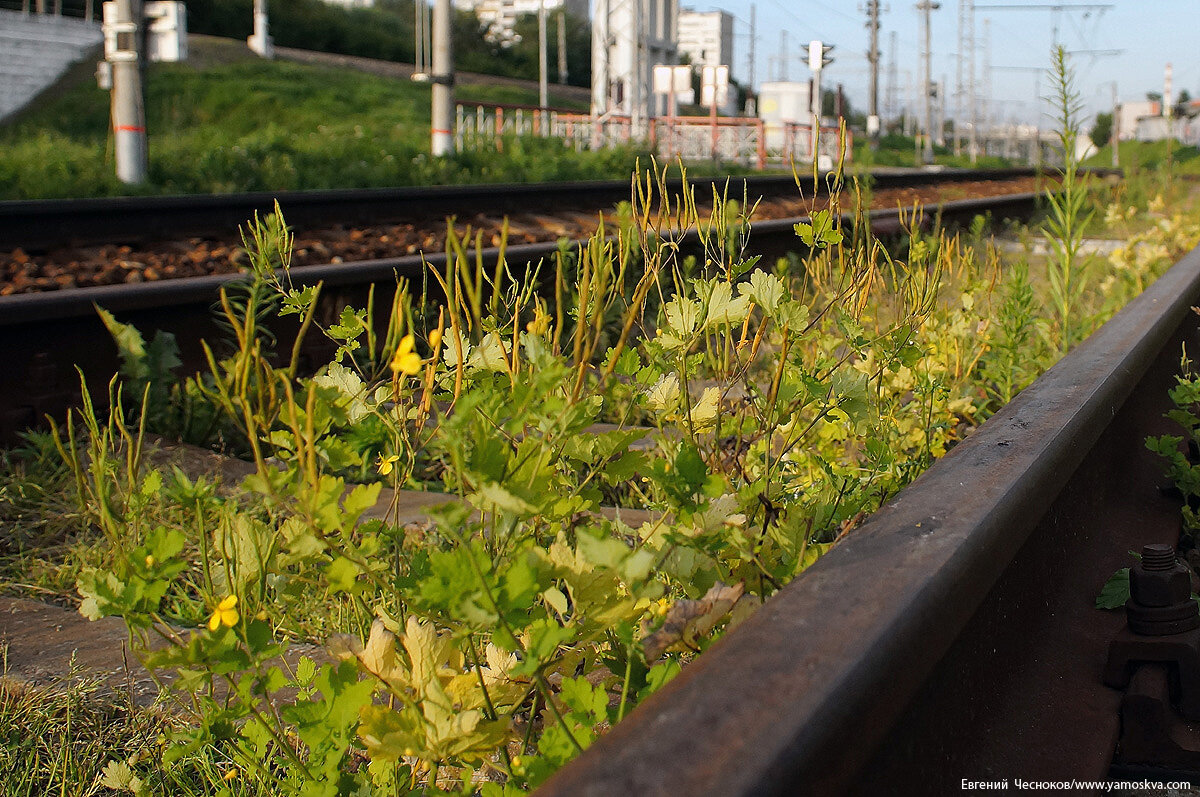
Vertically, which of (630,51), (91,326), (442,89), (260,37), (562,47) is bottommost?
(91,326)

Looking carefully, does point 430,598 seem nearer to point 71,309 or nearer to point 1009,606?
point 1009,606

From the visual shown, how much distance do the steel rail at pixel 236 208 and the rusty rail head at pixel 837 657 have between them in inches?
96.5

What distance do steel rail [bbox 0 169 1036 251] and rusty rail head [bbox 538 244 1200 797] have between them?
96.5 inches

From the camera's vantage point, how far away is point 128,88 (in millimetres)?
11016

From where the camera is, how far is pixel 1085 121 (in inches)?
152

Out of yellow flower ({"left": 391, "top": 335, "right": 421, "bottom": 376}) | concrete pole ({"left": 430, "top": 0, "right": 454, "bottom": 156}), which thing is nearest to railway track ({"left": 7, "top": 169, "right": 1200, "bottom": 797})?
yellow flower ({"left": 391, "top": 335, "right": 421, "bottom": 376})

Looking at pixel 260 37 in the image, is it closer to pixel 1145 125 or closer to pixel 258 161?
pixel 258 161

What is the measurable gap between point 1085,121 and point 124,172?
9684 mm

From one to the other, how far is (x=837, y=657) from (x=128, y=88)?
11.3 m

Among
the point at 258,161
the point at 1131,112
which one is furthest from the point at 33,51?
the point at 1131,112

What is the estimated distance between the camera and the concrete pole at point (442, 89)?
1485 cm

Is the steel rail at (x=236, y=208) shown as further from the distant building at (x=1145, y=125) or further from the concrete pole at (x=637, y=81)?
the distant building at (x=1145, y=125)

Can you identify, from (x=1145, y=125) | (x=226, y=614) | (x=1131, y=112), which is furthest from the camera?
(x=1131, y=112)

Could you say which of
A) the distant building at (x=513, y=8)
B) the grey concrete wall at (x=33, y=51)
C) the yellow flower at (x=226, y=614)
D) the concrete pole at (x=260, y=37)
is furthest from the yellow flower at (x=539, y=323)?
the distant building at (x=513, y=8)
